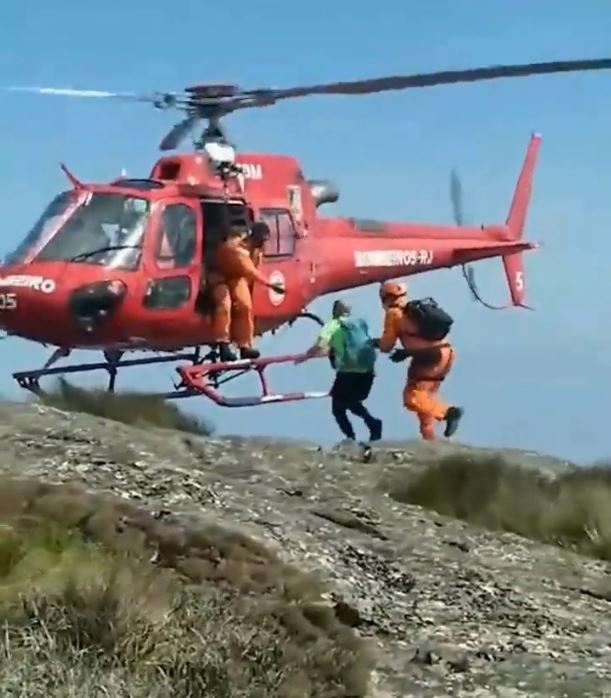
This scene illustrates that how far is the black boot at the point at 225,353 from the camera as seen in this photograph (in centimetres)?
1723

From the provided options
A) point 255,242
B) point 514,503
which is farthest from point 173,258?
point 514,503

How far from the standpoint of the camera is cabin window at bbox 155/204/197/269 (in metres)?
16.3

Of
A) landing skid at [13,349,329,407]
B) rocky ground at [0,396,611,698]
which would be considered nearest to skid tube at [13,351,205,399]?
landing skid at [13,349,329,407]

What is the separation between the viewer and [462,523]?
10039mm

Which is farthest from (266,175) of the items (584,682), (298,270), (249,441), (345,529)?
(584,682)

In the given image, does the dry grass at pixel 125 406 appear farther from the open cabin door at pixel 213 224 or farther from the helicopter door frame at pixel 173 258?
the open cabin door at pixel 213 224

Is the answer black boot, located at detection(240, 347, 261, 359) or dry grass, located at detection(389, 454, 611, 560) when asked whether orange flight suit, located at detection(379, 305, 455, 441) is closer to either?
black boot, located at detection(240, 347, 261, 359)

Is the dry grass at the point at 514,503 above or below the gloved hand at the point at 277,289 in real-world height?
below

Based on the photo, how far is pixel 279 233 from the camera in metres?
17.8

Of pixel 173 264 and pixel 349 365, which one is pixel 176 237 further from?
pixel 349 365

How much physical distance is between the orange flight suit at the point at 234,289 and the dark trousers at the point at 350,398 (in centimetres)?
161

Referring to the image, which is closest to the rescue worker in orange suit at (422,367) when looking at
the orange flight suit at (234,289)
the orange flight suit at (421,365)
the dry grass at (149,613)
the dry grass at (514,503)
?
the orange flight suit at (421,365)

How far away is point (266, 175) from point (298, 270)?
4.02 ft

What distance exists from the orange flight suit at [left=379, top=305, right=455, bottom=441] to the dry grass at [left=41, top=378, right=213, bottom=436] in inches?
82.4
